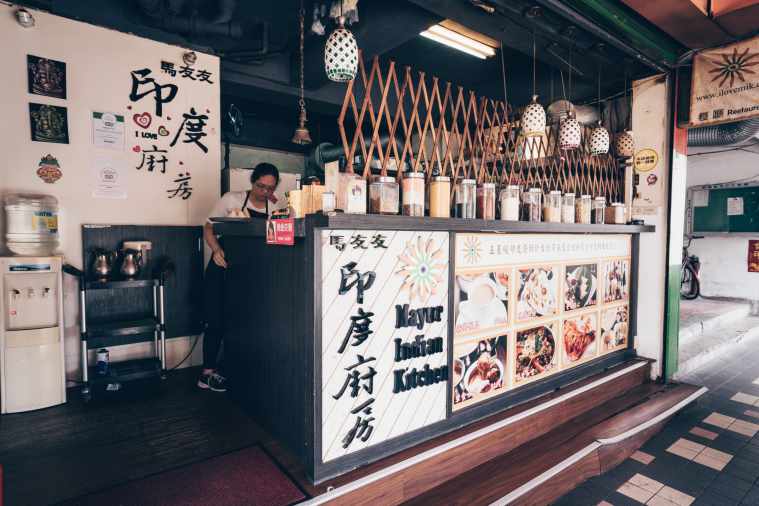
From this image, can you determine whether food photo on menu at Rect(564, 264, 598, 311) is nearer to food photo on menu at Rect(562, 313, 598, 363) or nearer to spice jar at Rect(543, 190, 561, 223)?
food photo on menu at Rect(562, 313, 598, 363)

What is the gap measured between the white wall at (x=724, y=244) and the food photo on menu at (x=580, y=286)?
609 centimetres

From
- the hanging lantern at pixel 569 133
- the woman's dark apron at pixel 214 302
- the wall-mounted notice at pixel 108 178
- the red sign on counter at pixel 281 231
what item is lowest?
the woman's dark apron at pixel 214 302

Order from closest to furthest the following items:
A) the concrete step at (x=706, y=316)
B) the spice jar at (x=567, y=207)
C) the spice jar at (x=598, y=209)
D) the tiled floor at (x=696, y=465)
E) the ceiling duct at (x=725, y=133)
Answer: the tiled floor at (x=696, y=465) < the spice jar at (x=567, y=207) < the spice jar at (x=598, y=209) < the concrete step at (x=706, y=316) < the ceiling duct at (x=725, y=133)

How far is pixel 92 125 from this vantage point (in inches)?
130

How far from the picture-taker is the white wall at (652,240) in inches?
160

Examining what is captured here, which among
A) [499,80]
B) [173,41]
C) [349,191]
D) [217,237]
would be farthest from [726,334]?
[173,41]

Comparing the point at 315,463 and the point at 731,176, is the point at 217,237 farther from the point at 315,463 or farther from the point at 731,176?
the point at 731,176

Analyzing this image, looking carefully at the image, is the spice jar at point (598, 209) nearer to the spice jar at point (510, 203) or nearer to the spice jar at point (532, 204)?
the spice jar at point (532, 204)

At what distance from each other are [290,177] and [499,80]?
138 inches

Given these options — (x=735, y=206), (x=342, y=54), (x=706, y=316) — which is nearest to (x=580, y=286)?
(x=342, y=54)

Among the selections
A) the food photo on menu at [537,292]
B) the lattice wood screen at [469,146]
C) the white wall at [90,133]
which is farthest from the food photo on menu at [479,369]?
the white wall at [90,133]

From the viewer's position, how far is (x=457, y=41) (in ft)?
15.9

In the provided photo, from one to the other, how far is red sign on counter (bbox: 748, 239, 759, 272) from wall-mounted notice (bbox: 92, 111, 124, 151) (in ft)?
32.5

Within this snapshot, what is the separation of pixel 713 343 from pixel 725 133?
124 inches
